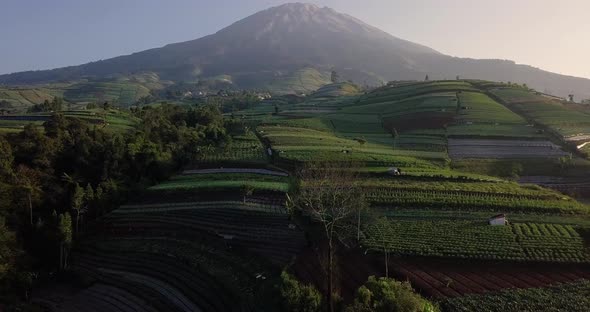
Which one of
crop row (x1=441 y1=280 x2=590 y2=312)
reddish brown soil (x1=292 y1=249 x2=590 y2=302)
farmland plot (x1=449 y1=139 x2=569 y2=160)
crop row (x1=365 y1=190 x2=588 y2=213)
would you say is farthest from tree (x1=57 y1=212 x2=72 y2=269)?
farmland plot (x1=449 y1=139 x2=569 y2=160)

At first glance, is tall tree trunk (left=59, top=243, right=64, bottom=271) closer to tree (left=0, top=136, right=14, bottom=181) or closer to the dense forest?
the dense forest

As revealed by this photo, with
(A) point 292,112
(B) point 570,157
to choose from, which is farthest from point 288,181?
(A) point 292,112

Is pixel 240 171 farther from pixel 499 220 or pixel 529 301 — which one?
pixel 529 301

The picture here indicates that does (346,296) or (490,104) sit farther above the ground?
(490,104)

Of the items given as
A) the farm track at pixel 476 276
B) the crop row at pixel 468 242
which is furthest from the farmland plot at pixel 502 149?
the farm track at pixel 476 276

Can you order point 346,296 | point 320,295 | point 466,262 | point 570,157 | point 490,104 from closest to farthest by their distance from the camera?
point 320,295
point 346,296
point 466,262
point 570,157
point 490,104

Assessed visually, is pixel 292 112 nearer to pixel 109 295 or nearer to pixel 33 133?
pixel 33 133

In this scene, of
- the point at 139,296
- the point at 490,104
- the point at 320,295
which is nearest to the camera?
the point at 320,295
